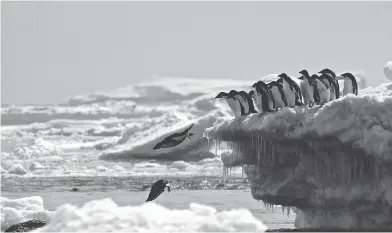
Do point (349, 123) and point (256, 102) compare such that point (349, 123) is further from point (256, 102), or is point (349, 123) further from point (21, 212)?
point (21, 212)

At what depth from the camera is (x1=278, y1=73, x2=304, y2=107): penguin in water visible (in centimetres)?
1434

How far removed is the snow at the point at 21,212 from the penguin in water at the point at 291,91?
4350 millimetres

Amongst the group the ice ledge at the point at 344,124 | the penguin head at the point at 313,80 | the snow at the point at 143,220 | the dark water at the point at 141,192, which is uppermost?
the penguin head at the point at 313,80

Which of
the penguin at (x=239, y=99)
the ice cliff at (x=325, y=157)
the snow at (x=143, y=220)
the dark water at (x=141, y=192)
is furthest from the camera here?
the dark water at (x=141, y=192)

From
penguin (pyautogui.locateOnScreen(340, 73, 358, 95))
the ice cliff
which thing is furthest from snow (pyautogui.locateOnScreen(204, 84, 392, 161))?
penguin (pyautogui.locateOnScreen(340, 73, 358, 95))

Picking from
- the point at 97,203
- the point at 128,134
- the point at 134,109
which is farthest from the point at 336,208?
the point at 134,109

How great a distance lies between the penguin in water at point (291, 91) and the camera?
14.3 m

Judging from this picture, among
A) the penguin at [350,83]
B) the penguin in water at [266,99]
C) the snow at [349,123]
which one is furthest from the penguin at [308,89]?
the snow at [349,123]

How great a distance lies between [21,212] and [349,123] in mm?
5532

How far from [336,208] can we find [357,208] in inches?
15.8

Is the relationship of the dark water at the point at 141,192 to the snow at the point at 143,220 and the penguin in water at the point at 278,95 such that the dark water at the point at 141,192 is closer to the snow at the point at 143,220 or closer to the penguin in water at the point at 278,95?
the penguin in water at the point at 278,95

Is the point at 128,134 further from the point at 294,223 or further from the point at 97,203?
the point at 97,203

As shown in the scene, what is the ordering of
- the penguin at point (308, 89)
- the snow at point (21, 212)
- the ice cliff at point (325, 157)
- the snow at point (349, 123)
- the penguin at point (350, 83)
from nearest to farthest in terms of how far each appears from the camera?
the snow at point (349, 123), the ice cliff at point (325, 157), the snow at point (21, 212), the penguin at point (308, 89), the penguin at point (350, 83)

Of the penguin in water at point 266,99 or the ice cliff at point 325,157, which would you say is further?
the penguin in water at point 266,99
